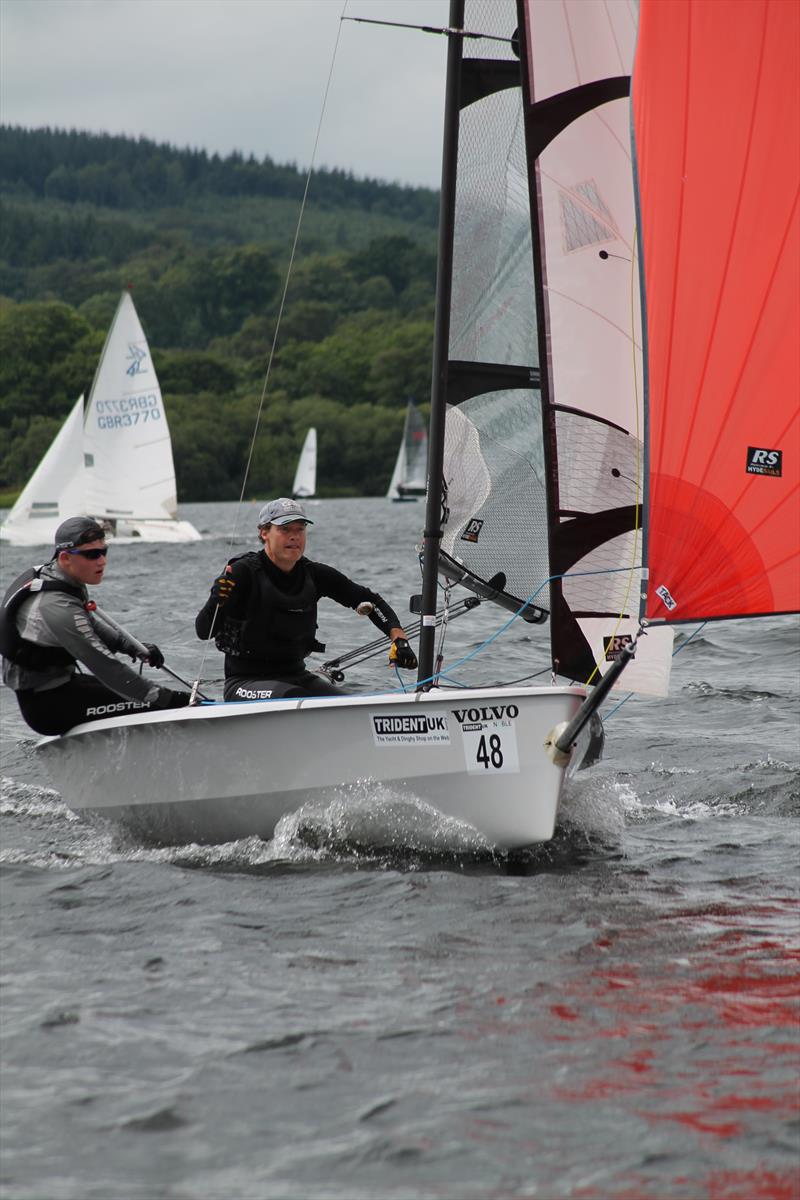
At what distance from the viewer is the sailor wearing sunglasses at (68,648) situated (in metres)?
5.76

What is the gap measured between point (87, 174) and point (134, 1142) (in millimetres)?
199563

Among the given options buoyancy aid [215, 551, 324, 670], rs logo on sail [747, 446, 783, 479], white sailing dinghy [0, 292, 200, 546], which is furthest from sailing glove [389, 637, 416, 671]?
white sailing dinghy [0, 292, 200, 546]

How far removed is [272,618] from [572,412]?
1487mm

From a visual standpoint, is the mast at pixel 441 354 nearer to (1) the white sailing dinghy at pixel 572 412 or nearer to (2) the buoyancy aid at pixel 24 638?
(1) the white sailing dinghy at pixel 572 412

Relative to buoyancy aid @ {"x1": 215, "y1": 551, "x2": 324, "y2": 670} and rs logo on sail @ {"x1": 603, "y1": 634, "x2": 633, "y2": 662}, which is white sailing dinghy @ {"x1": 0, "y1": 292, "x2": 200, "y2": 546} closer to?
buoyancy aid @ {"x1": 215, "y1": 551, "x2": 324, "y2": 670}

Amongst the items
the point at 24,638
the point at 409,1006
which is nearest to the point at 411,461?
the point at 24,638

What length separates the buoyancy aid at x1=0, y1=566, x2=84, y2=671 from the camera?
591cm

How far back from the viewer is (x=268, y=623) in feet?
19.7

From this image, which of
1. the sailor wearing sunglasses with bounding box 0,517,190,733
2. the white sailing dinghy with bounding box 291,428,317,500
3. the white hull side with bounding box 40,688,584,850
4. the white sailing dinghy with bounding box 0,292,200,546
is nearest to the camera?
the white hull side with bounding box 40,688,584,850

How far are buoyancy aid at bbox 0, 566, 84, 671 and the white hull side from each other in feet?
1.06

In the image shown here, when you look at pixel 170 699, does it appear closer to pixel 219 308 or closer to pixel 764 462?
pixel 764 462

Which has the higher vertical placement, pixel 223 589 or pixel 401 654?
pixel 223 589

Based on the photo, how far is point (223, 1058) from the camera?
3.59 m

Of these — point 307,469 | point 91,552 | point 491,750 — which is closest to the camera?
point 491,750
